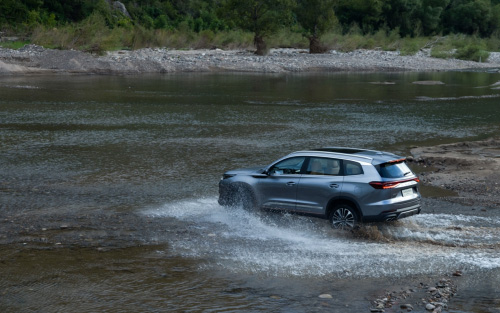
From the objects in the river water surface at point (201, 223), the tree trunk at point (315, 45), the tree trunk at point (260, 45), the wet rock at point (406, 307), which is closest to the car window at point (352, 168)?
the river water surface at point (201, 223)

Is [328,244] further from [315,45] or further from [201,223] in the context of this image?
[315,45]

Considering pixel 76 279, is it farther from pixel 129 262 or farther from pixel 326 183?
pixel 326 183

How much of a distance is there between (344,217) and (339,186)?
582 millimetres

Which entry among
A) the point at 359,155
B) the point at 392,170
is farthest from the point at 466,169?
the point at 359,155

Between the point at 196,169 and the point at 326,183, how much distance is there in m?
7.12

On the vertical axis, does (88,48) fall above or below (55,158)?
above

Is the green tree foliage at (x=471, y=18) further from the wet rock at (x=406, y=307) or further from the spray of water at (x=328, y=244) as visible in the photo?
the wet rock at (x=406, y=307)

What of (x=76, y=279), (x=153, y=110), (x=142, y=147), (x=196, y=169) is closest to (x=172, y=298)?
(x=76, y=279)

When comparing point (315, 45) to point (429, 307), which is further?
point (315, 45)

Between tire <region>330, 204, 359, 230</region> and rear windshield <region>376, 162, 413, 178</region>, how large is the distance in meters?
0.87

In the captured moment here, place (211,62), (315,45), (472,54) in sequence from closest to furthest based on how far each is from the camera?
(211,62) < (315,45) < (472,54)

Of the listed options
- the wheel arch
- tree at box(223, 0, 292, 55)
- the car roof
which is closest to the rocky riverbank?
tree at box(223, 0, 292, 55)

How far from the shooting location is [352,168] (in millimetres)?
12180

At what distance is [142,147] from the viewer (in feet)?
72.8
